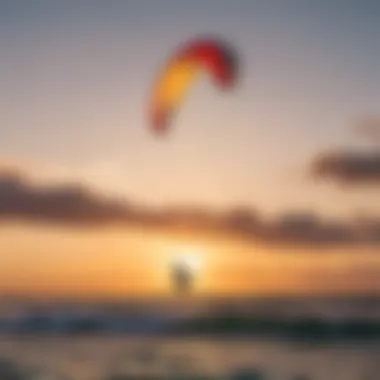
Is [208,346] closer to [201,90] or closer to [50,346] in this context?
[50,346]

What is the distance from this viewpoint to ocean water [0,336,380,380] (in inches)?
68.6

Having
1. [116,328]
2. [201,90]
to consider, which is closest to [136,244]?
[116,328]

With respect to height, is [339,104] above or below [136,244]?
above

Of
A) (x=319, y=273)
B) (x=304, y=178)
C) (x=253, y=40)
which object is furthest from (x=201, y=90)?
(x=319, y=273)

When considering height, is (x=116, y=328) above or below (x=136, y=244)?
below

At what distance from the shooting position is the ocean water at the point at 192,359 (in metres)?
1.74

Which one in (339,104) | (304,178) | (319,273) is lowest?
(319,273)

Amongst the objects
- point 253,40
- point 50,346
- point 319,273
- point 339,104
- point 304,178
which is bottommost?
point 50,346

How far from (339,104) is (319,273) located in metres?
0.33

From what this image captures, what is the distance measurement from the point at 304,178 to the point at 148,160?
0.31m

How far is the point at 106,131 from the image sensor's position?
5.94 feet

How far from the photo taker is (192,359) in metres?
1.75

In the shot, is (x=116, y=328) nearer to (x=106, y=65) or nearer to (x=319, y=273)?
(x=319, y=273)

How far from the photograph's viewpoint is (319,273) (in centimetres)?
177
